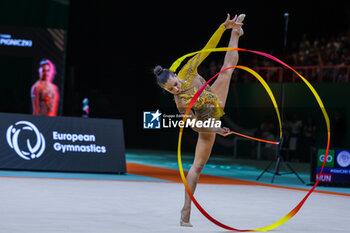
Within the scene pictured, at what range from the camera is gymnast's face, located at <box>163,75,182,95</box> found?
18.4 feet

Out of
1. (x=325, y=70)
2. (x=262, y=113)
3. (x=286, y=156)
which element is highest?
(x=325, y=70)

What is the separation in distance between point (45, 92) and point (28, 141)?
8820 millimetres

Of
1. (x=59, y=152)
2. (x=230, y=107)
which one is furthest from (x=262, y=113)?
(x=59, y=152)

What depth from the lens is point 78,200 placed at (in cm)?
777

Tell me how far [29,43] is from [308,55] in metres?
9.40

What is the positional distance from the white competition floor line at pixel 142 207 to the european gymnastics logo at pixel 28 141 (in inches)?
55.3

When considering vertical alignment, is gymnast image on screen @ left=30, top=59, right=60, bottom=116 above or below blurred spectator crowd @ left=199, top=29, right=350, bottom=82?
below

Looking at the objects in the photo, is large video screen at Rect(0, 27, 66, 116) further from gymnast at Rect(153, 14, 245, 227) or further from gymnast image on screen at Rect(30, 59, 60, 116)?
gymnast at Rect(153, 14, 245, 227)

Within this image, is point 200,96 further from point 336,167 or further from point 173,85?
point 336,167

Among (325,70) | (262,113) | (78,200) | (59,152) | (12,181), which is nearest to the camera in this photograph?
(78,200)

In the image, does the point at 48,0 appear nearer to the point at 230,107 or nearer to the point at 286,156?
Result: the point at 230,107

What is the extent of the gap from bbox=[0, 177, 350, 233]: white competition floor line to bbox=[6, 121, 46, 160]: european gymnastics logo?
1406 millimetres

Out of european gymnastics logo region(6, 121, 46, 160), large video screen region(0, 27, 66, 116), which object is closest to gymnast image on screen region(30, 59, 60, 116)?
large video screen region(0, 27, 66, 116)

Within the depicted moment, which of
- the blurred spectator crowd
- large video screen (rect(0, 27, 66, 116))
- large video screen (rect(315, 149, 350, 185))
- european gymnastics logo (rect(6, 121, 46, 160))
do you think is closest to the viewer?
european gymnastics logo (rect(6, 121, 46, 160))
